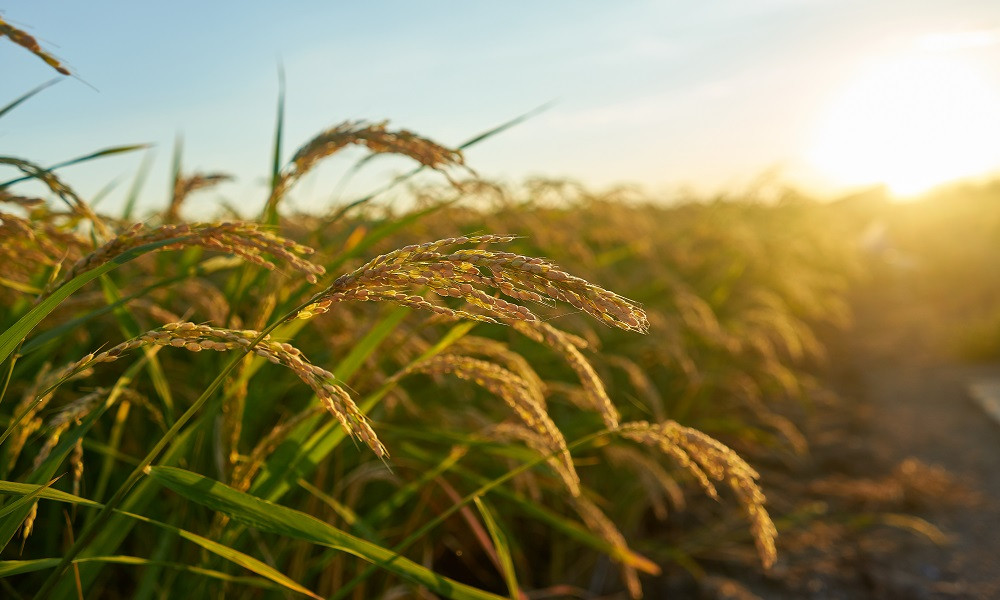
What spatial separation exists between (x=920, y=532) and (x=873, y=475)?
0.79m

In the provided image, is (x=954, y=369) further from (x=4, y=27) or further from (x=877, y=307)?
(x=4, y=27)

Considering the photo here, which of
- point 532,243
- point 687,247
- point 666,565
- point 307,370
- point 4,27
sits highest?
point 4,27

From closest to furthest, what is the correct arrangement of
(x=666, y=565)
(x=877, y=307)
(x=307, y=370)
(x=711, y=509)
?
(x=307, y=370) → (x=666, y=565) → (x=711, y=509) → (x=877, y=307)

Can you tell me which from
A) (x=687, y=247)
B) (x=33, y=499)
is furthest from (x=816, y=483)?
(x=33, y=499)

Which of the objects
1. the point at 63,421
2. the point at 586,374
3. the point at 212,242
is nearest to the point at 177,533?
the point at 63,421

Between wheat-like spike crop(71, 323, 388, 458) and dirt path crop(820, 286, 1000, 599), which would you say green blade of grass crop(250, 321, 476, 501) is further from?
dirt path crop(820, 286, 1000, 599)

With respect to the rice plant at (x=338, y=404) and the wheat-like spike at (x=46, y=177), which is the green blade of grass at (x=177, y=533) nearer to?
the rice plant at (x=338, y=404)

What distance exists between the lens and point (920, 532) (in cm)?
372

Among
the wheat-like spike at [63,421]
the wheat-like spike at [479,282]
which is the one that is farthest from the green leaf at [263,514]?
the wheat-like spike at [479,282]

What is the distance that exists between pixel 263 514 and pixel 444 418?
1364mm

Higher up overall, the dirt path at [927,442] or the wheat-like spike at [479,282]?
the wheat-like spike at [479,282]

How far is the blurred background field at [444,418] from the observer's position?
1282mm

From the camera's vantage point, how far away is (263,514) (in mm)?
1278

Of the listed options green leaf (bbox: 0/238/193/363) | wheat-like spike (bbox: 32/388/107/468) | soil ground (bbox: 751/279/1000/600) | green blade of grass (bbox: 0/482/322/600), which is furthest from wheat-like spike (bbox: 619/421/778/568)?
soil ground (bbox: 751/279/1000/600)
